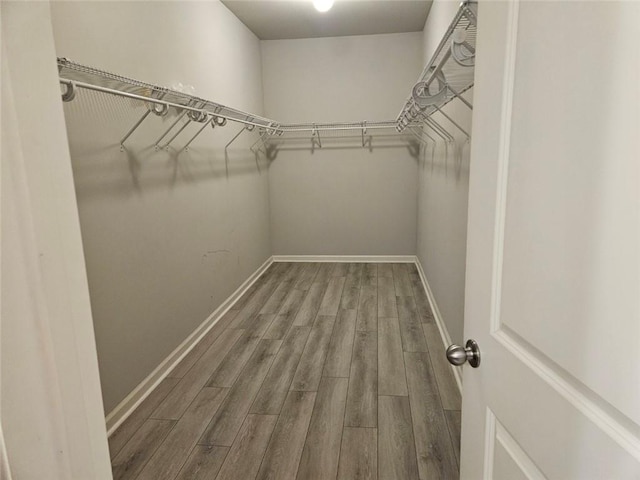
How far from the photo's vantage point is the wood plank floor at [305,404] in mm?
1714

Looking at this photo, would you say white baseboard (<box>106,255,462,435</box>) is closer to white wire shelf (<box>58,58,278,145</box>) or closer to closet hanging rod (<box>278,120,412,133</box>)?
white wire shelf (<box>58,58,278,145</box>)

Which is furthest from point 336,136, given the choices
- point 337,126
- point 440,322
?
point 440,322

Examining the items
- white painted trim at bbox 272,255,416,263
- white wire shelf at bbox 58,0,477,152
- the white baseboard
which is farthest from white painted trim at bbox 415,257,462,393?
white wire shelf at bbox 58,0,477,152

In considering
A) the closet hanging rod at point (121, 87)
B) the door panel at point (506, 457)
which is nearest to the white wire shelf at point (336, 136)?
the closet hanging rod at point (121, 87)

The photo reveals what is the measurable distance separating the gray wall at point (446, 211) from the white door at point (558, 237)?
1.29 m

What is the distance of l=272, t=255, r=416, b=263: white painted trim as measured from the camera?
487 cm

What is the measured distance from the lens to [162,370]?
2.44 m

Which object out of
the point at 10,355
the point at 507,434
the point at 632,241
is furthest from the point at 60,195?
the point at 507,434

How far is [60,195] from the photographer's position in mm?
592

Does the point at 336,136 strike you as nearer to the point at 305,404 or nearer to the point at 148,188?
the point at 148,188

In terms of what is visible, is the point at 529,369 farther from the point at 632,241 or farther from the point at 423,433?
the point at 423,433

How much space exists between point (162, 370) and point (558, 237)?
2369mm

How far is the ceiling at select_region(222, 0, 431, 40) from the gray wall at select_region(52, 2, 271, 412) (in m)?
→ 0.32

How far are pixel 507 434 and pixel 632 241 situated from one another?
1.59 ft
